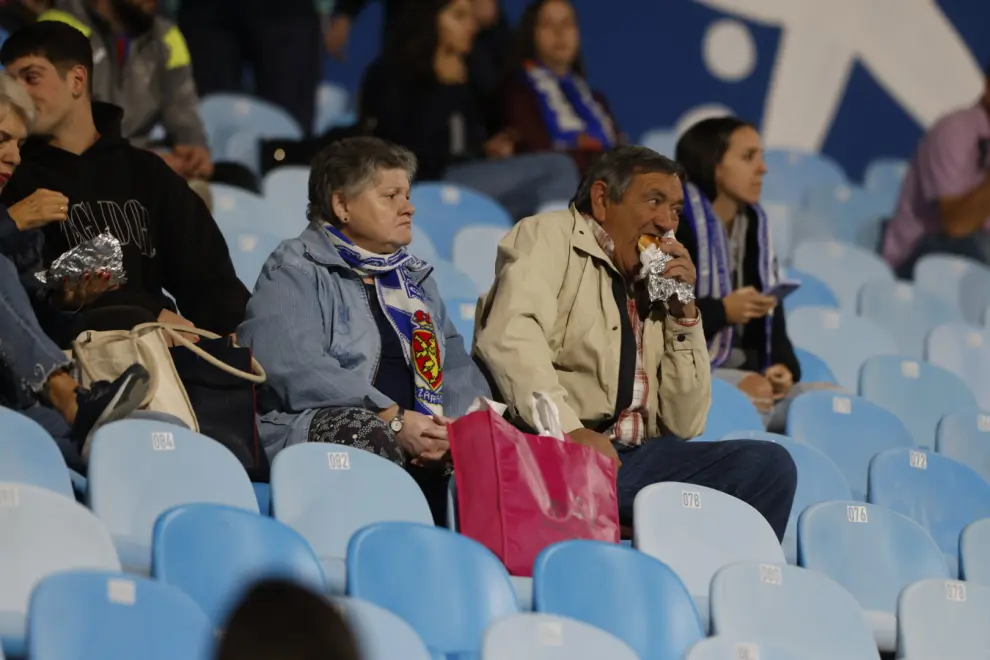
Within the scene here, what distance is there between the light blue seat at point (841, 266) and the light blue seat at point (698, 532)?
2979 millimetres

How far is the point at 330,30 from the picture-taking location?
7875 millimetres

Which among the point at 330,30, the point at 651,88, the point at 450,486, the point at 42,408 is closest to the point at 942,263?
the point at 651,88

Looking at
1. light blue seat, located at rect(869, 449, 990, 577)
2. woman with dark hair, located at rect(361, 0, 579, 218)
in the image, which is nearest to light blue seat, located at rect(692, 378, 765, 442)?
light blue seat, located at rect(869, 449, 990, 577)

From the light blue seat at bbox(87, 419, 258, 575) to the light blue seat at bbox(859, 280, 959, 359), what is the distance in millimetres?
3527

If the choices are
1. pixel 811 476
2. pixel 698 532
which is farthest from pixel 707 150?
pixel 698 532

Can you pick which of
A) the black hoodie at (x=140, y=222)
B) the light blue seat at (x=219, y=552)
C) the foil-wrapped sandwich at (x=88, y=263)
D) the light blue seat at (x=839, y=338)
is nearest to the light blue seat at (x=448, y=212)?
the light blue seat at (x=839, y=338)

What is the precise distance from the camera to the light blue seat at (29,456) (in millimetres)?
3371

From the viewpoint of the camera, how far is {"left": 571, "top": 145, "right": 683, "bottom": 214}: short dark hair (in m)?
4.42

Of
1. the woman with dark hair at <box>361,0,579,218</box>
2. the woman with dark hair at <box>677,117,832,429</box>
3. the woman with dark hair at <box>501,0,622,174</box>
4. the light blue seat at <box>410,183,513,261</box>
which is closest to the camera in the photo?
the woman with dark hair at <box>677,117,832,429</box>

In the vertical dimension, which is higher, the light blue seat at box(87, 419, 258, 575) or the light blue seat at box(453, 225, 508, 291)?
the light blue seat at box(87, 419, 258, 575)

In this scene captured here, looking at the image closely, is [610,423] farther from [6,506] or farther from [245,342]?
[6,506]

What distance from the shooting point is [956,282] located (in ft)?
23.5

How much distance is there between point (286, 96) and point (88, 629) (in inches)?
186

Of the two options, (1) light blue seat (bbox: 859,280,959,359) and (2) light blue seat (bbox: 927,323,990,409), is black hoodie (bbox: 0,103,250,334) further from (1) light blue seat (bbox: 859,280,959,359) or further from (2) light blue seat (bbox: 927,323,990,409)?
(1) light blue seat (bbox: 859,280,959,359)
